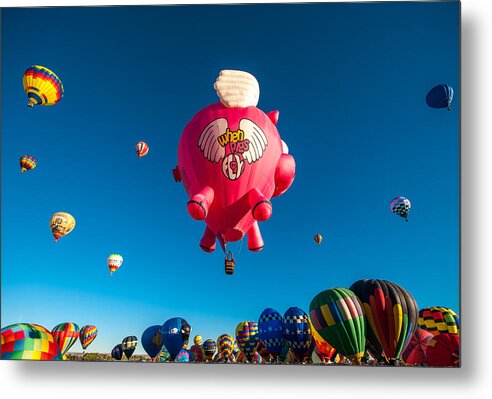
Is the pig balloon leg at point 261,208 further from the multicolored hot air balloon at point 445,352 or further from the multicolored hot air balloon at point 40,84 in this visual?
the multicolored hot air balloon at point 40,84

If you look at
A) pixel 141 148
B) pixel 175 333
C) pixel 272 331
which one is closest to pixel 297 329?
pixel 272 331

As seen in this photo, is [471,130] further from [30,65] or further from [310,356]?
[30,65]

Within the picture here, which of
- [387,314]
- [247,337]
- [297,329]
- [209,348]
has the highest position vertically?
[387,314]

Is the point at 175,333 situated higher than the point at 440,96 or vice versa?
the point at 440,96

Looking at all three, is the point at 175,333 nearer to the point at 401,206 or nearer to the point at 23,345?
the point at 23,345

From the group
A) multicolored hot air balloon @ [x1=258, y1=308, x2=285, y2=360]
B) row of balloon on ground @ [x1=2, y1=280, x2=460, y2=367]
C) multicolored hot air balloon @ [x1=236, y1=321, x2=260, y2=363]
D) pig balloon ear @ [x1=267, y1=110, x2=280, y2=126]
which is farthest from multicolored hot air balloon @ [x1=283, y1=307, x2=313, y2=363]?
pig balloon ear @ [x1=267, y1=110, x2=280, y2=126]

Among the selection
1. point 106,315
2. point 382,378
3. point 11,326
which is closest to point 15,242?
point 11,326
